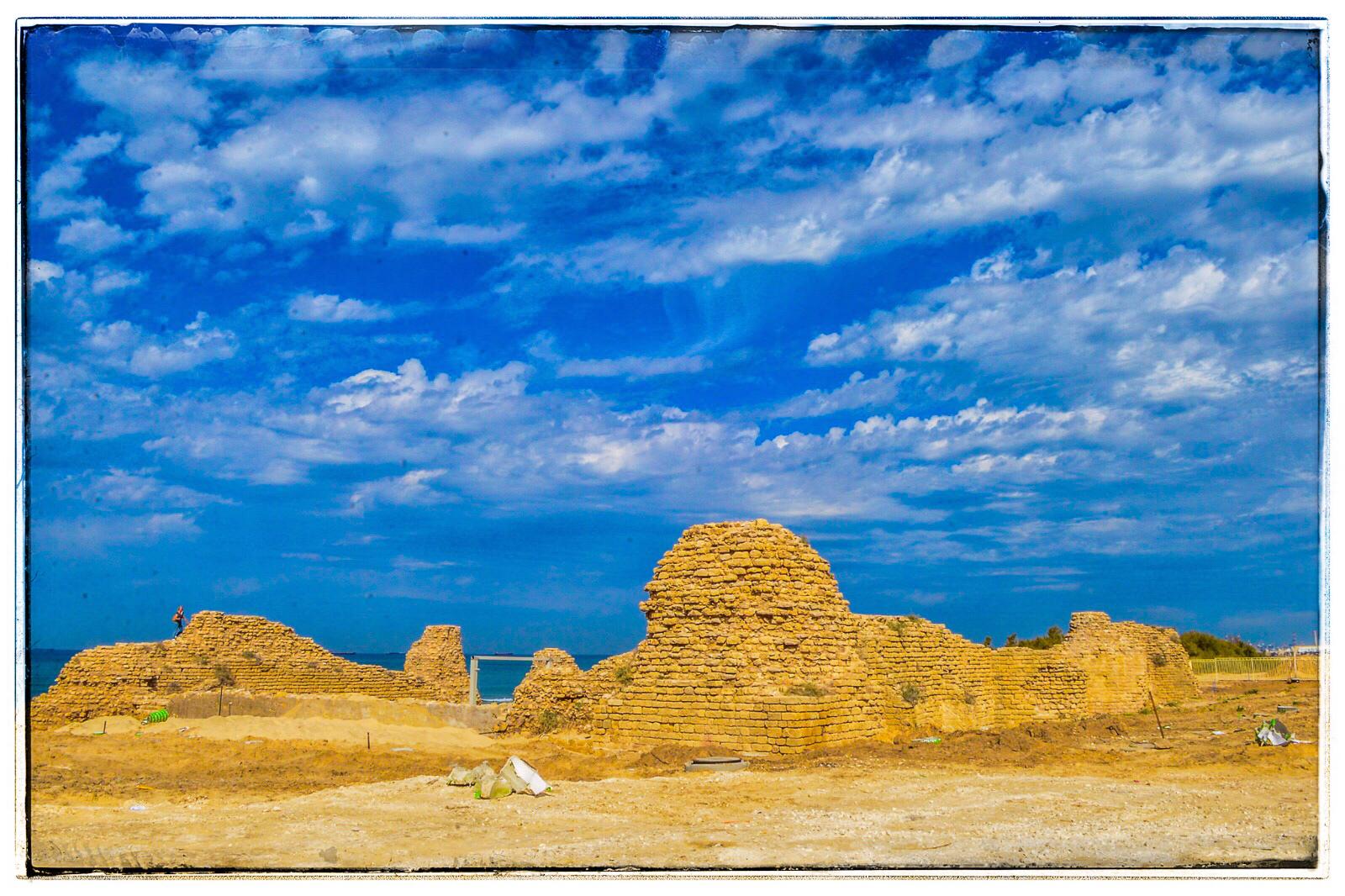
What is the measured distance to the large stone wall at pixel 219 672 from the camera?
2095cm

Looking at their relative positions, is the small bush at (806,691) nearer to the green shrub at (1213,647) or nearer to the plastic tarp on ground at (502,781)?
the plastic tarp on ground at (502,781)

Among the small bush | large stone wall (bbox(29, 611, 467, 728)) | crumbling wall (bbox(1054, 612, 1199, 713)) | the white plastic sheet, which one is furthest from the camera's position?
crumbling wall (bbox(1054, 612, 1199, 713))

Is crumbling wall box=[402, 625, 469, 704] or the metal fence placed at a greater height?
crumbling wall box=[402, 625, 469, 704]

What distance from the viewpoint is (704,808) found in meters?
10.0

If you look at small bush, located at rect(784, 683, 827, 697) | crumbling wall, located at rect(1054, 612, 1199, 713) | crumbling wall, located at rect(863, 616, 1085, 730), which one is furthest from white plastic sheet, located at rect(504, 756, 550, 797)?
crumbling wall, located at rect(1054, 612, 1199, 713)

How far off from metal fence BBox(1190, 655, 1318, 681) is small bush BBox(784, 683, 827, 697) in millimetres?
22402

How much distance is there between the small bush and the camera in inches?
534

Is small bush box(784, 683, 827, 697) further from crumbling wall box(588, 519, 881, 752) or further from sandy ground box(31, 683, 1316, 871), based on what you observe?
sandy ground box(31, 683, 1316, 871)

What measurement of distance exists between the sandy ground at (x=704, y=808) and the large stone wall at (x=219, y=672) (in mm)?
5932

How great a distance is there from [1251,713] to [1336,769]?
41.6 ft

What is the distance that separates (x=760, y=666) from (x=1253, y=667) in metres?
29.3

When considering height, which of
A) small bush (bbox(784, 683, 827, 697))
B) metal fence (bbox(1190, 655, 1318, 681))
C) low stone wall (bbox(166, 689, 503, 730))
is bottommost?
metal fence (bbox(1190, 655, 1318, 681))

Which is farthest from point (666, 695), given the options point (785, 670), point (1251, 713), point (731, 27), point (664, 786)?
point (1251, 713)

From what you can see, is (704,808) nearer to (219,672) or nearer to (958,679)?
(958,679)
